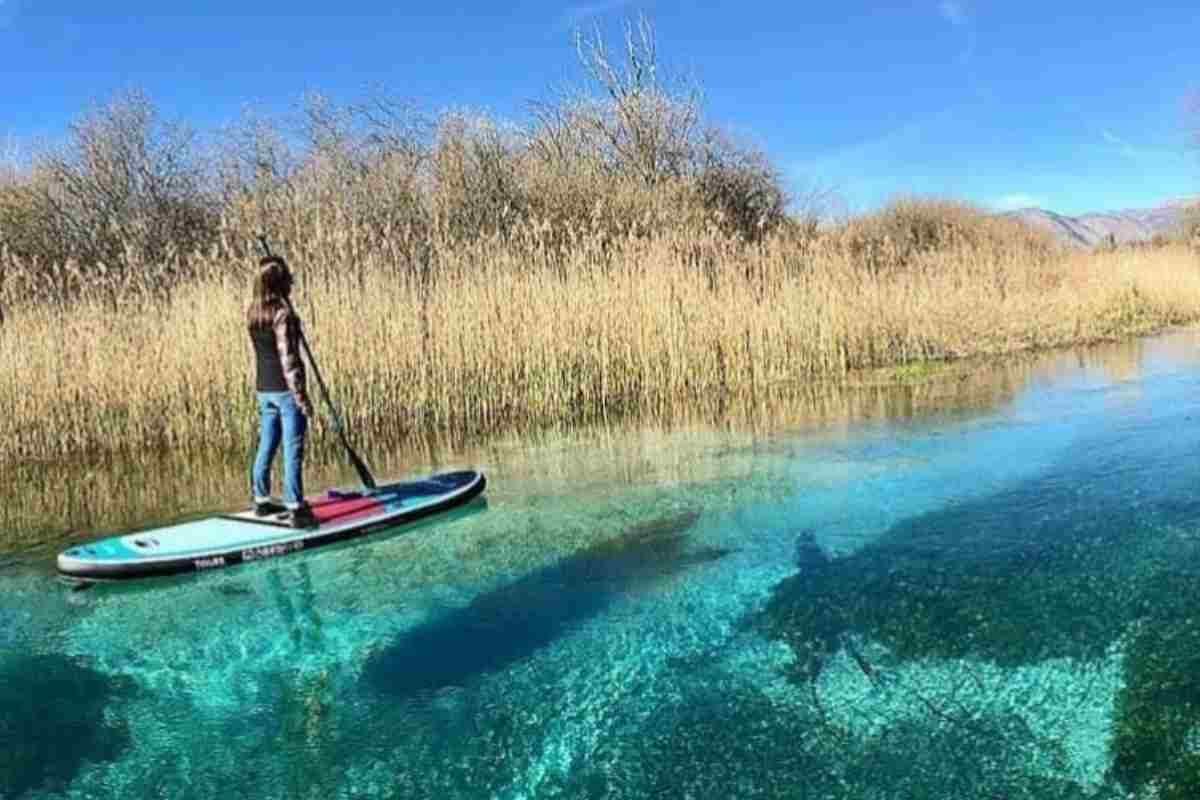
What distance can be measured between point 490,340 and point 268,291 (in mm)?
4831

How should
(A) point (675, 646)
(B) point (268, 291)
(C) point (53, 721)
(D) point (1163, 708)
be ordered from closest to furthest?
(D) point (1163, 708), (C) point (53, 721), (A) point (675, 646), (B) point (268, 291)

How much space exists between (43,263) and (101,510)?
9590 mm

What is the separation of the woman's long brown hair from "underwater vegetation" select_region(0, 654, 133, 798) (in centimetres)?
195

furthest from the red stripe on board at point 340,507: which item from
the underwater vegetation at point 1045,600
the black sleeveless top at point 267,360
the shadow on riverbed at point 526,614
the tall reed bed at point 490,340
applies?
the tall reed bed at point 490,340

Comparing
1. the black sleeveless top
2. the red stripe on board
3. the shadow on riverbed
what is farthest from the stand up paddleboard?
the shadow on riverbed

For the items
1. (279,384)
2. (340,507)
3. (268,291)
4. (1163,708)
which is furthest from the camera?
(340,507)

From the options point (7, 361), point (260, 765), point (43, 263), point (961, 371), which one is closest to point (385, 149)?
point (43, 263)

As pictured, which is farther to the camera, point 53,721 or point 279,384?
point 279,384

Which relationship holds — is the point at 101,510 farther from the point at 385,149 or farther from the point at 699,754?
the point at 385,149

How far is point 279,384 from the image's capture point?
5.82 metres

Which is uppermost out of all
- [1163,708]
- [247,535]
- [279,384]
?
[279,384]

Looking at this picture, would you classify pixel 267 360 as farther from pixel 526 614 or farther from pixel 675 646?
pixel 675 646

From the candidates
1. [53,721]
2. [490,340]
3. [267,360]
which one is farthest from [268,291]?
[490,340]

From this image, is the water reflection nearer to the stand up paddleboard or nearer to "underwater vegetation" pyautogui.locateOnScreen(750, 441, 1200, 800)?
the stand up paddleboard
